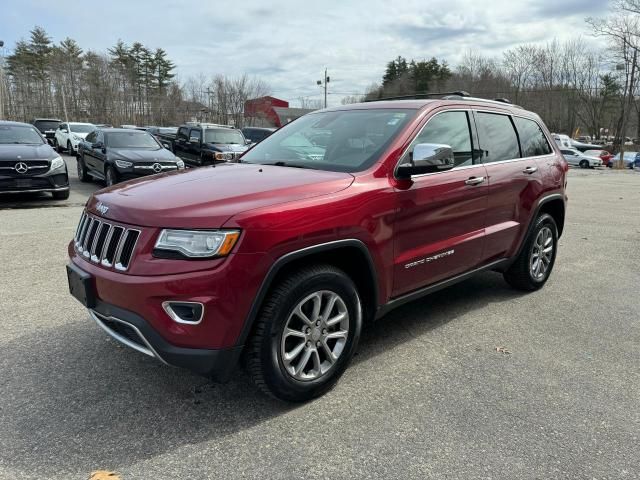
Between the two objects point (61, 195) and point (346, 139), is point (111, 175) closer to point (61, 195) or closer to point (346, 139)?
point (61, 195)

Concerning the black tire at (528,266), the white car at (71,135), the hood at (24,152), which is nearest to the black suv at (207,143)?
the hood at (24,152)

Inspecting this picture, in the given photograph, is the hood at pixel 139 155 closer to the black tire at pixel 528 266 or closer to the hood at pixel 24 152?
the hood at pixel 24 152

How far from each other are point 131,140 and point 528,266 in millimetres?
10953

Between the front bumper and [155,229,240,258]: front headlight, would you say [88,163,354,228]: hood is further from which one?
the front bumper

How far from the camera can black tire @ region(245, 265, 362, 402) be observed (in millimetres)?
2707

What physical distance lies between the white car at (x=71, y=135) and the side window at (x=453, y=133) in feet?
78.1

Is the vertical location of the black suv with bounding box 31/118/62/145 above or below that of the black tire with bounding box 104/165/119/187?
above

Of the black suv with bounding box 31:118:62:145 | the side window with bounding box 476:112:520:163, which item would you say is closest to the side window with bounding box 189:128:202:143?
the side window with bounding box 476:112:520:163

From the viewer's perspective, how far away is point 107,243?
9.27 ft

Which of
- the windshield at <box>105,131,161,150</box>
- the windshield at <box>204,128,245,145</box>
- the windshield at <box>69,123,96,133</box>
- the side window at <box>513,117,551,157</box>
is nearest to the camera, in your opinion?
the side window at <box>513,117,551,157</box>

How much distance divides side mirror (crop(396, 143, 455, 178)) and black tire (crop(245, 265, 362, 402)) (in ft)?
2.72

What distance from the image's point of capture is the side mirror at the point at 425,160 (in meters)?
3.28

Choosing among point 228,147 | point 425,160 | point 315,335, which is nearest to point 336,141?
point 425,160

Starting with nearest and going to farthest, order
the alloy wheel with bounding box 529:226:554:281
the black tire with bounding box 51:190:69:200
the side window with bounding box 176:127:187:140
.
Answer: the alloy wheel with bounding box 529:226:554:281 → the black tire with bounding box 51:190:69:200 → the side window with bounding box 176:127:187:140
